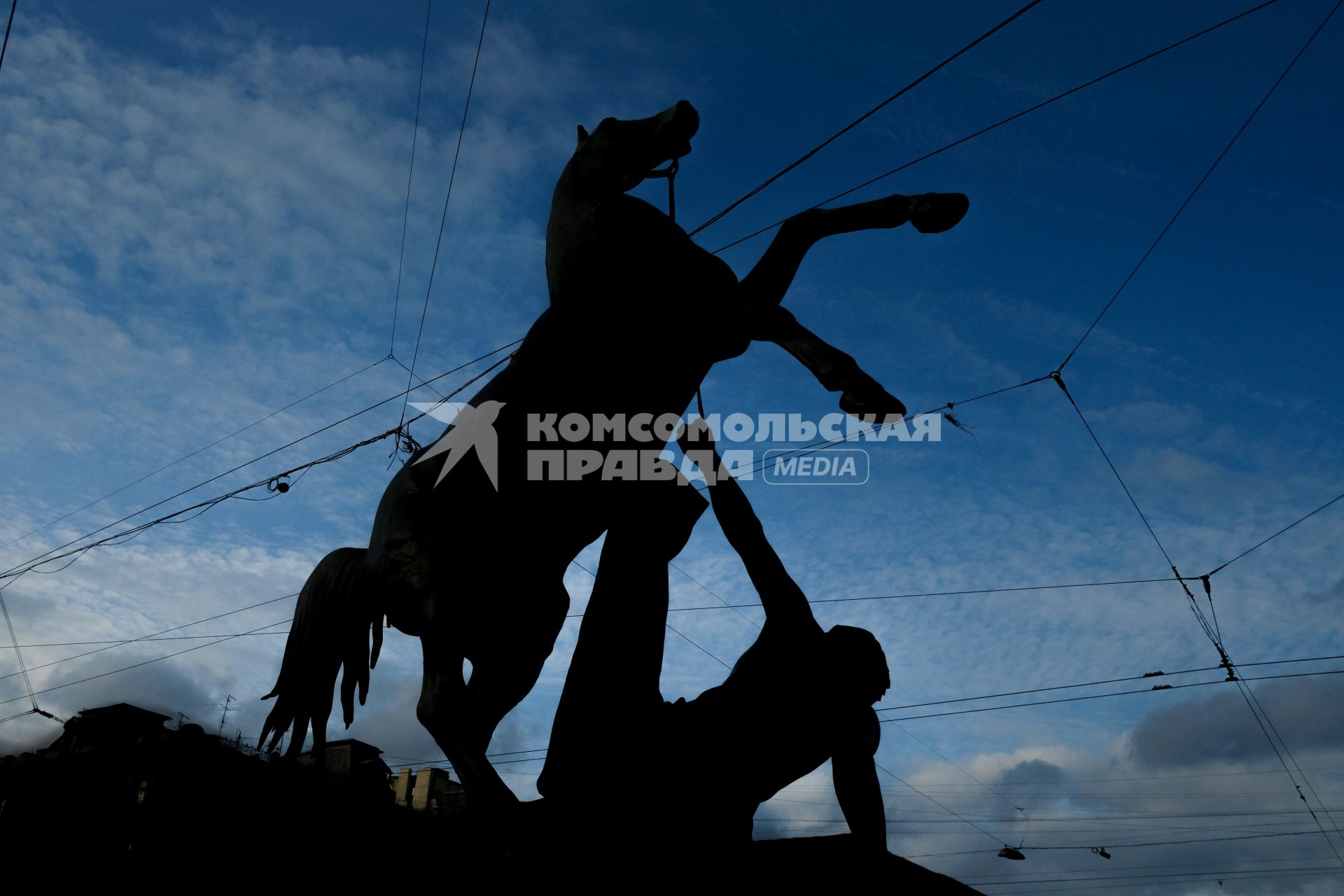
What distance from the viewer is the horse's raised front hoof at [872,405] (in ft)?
10.6

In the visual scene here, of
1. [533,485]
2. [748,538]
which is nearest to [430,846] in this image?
[533,485]

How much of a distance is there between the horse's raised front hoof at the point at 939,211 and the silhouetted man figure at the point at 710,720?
4.11 ft

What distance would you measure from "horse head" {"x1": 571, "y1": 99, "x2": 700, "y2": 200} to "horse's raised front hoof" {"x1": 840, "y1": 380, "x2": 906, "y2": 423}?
1470 mm

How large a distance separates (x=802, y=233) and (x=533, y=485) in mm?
1486

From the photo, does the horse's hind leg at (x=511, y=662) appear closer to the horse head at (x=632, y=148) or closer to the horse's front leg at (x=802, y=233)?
the horse's front leg at (x=802, y=233)

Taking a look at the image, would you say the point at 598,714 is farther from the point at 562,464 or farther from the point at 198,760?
the point at 198,760

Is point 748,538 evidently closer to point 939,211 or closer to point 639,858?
point 639,858

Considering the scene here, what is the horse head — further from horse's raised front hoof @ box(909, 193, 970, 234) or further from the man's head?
the man's head

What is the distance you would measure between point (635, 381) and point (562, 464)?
450mm

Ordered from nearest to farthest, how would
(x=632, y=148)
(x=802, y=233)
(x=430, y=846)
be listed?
(x=430, y=846)
(x=802, y=233)
(x=632, y=148)

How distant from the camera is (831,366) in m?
3.40

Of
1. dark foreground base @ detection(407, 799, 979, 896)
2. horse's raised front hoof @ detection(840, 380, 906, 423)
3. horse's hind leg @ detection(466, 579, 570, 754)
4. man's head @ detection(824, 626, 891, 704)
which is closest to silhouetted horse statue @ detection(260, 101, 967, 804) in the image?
horse's hind leg @ detection(466, 579, 570, 754)

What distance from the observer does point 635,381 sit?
375 centimetres

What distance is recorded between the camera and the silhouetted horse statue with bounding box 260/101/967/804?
3.64 meters
